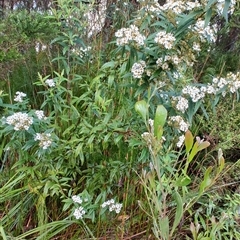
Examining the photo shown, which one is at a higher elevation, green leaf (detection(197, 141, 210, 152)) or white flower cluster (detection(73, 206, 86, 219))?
green leaf (detection(197, 141, 210, 152))

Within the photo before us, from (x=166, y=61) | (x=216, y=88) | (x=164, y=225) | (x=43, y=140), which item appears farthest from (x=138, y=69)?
(x=164, y=225)

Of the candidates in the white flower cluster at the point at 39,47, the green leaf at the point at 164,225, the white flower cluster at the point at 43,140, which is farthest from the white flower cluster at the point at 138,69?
the white flower cluster at the point at 39,47

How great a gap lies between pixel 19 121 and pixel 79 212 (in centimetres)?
43

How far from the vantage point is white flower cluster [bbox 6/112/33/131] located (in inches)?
50.8

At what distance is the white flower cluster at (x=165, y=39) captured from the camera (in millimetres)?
1229

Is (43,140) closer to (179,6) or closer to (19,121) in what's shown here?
(19,121)

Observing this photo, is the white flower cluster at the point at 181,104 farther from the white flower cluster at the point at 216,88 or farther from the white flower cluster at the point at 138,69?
the white flower cluster at the point at 138,69

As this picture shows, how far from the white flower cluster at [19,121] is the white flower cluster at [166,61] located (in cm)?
48

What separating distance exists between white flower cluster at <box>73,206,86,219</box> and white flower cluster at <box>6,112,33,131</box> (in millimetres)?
393

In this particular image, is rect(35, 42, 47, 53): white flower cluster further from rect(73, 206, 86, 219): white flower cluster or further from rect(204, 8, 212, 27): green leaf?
rect(204, 8, 212, 27): green leaf

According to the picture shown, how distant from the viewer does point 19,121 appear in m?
1.30

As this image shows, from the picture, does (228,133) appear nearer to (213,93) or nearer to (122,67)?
(213,93)

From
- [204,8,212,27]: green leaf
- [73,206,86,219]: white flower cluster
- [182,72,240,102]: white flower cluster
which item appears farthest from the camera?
Answer: [73,206,86,219]: white flower cluster

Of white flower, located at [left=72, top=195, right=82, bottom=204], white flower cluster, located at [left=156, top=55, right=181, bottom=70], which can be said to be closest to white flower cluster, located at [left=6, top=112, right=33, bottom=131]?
white flower, located at [left=72, top=195, right=82, bottom=204]
